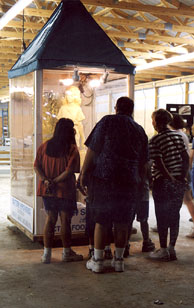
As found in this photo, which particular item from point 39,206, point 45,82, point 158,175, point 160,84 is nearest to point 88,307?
point 158,175

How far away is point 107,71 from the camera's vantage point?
18.1ft

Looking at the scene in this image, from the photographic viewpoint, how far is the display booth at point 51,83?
5.26 m

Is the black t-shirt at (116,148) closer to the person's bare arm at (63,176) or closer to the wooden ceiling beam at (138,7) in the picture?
the person's bare arm at (63,176)

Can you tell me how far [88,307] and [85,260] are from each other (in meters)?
1.25

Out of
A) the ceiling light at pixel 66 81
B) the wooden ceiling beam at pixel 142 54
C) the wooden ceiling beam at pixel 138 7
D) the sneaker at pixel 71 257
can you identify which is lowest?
the sneaker at pixel 71 257

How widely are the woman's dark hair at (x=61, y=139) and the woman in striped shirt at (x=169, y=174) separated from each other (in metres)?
0.79

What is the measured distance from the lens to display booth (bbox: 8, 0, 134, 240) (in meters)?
5.26

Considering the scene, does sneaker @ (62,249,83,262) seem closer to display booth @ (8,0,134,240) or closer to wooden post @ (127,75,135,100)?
display booth @ (8,0,134,240)

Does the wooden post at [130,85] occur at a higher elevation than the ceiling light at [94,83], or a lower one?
lower

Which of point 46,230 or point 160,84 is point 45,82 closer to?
point 46,230

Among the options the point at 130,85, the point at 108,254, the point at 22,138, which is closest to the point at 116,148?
the point at 108,254

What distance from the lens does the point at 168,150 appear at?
14.7 feet

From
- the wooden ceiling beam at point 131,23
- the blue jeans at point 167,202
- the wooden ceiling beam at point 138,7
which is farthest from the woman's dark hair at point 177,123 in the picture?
the wooden ceiling beam at point 131,23

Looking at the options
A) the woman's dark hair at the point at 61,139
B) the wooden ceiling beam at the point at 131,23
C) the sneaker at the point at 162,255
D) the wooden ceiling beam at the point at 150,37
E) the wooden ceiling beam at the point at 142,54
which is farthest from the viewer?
the wooden ceiling beam at the point at 142,54
